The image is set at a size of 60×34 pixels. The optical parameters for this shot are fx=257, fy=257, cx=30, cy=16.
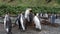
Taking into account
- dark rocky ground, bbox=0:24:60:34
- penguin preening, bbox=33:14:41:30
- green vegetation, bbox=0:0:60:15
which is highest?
green vegetation, bbox=0:0:60:15

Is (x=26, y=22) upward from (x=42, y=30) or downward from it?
upward

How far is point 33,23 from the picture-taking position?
12.3 m

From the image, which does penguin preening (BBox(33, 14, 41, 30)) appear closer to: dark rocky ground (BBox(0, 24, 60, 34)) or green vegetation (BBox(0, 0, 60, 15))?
dark rocky ground (BBox(0, 24, 60, 34))

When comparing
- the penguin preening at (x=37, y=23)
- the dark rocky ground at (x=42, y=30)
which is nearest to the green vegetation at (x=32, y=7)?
the penguin preening at (x=37, y=23)

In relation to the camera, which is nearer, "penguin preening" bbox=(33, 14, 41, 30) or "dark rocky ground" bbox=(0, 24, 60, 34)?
"dark rocky ground" bbox=(0, 24, 60, 34)

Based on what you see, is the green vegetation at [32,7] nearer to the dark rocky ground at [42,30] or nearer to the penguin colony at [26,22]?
the penguin colony at [26,22]

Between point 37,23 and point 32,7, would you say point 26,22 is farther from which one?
point 32,7

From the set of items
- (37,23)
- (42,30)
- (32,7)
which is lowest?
(42,30)

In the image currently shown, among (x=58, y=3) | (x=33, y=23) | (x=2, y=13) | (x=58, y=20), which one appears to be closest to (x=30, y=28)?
(x=33, y=23)

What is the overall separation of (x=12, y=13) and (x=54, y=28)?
452 centimetres

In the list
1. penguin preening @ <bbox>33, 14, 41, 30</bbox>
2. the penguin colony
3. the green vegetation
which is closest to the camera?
the penguin colony

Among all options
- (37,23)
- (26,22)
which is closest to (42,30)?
(37,23)

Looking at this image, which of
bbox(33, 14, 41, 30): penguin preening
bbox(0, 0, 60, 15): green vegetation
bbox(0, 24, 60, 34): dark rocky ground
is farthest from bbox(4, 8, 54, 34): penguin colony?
bbox(0, 0, 60, 15): green vegetation

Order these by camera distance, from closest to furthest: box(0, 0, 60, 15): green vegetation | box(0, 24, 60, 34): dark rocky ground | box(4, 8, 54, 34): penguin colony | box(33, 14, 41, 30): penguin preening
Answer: box(4, 8, 54, 34): penguin colony
box(0, 24, 60, 34): dark rocky ground
box(33, 14, 41, 30): penguin preening
box(0, 0, 60, 15): green vegetation
